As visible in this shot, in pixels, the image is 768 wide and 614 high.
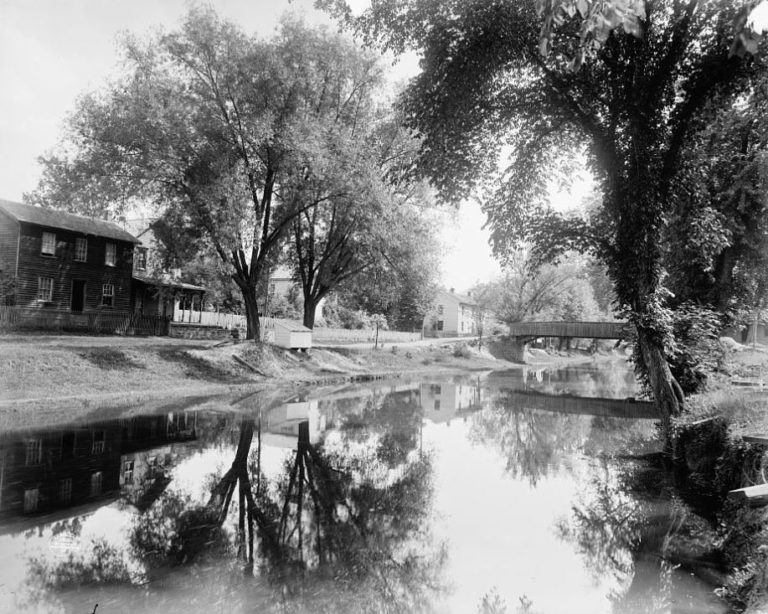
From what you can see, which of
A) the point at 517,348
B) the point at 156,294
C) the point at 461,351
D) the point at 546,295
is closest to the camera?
the point at 156,294

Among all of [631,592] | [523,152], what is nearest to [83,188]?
[523,152]

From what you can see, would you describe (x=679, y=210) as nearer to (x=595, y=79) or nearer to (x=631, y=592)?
(x=595, y=79)

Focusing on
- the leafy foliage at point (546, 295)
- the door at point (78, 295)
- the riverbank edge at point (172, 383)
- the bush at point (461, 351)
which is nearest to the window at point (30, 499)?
the riverbank edge at point (172, 383)

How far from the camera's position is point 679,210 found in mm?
13938

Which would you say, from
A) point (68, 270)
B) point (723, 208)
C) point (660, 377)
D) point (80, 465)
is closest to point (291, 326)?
point (68, 270)

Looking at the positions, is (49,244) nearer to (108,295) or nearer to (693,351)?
(108,295)

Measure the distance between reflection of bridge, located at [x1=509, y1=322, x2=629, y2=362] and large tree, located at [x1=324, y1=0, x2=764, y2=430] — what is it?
3870 centimetres

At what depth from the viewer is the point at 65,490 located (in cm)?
868

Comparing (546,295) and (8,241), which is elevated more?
(546,295)

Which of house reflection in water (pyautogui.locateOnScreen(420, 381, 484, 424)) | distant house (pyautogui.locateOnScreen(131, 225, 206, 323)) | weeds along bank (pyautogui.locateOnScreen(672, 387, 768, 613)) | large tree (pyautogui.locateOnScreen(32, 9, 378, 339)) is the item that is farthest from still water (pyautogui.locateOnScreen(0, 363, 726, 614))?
distant house (pyautogui.locateOnScreen(131, 225, 206, 323))

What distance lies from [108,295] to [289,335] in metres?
14.5

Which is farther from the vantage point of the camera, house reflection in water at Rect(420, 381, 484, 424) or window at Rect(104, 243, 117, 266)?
window at Rect(104, 243, 117, 266)

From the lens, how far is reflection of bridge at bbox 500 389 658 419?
2289cm

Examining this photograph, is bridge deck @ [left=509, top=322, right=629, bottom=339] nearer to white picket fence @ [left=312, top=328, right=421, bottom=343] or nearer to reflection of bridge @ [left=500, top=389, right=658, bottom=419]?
white picket fence @ [left=312, top=328, right=421, bottom=343]
